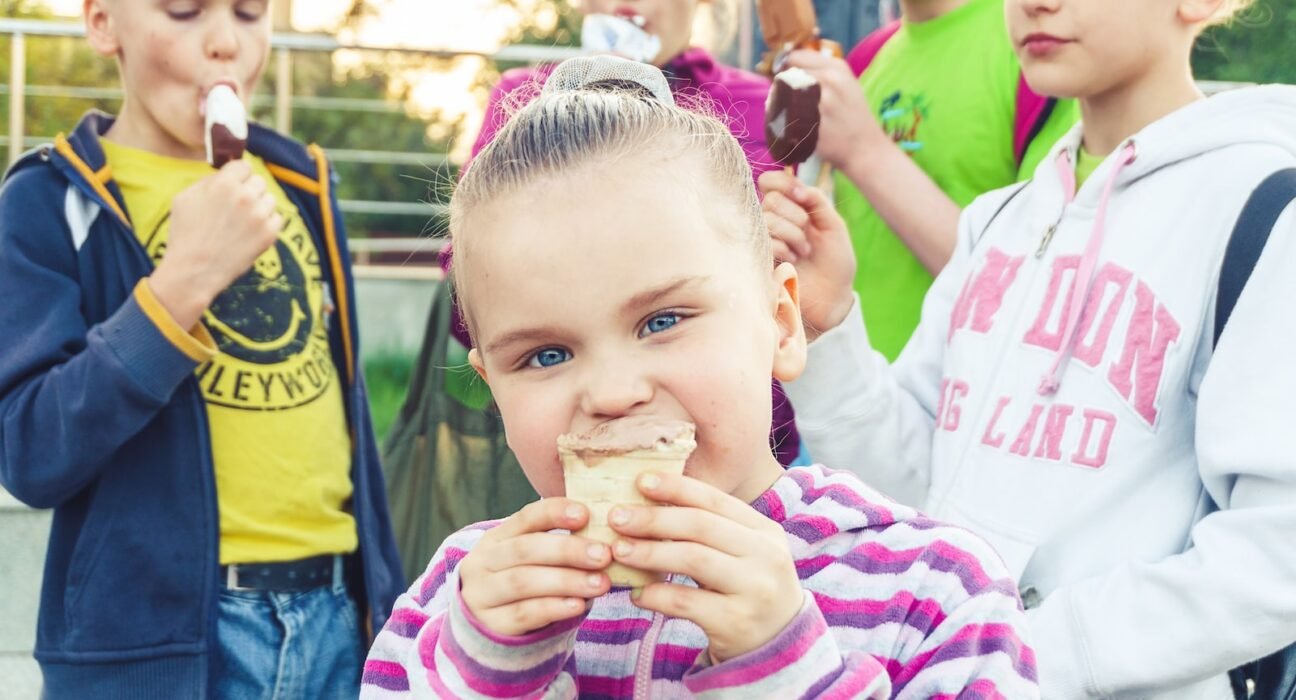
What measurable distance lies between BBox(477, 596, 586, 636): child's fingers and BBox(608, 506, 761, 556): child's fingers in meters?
0.09

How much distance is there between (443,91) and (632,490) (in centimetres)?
954

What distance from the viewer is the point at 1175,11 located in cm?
229

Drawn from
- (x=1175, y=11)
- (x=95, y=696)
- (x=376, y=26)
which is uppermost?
(x=1175, y=11)

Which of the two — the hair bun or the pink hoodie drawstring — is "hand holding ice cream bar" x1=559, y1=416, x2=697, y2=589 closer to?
the hair bun

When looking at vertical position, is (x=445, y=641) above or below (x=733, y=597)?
below

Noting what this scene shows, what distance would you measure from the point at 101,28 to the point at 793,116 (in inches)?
61.6

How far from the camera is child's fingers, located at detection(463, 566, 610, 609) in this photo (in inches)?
52.2

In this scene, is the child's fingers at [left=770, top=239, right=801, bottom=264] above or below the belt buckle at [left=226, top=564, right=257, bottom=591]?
above

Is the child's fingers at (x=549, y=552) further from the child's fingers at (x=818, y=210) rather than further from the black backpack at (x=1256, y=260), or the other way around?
the child's fingers at (x=818, y=210)

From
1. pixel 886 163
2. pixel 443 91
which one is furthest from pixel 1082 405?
pixel 443 91

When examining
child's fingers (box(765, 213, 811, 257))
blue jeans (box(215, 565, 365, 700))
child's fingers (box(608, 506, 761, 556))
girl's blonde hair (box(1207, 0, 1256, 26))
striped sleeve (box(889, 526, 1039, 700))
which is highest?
girl's blonde hair (box(1207, 0, 1256, 26))

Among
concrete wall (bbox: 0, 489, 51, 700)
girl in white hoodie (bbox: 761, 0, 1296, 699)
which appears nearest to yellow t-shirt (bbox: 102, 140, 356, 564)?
girl in white hoodie (bbox: 761, 0, 1296, 699)

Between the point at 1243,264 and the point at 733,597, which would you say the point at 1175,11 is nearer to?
the point at 1243,264

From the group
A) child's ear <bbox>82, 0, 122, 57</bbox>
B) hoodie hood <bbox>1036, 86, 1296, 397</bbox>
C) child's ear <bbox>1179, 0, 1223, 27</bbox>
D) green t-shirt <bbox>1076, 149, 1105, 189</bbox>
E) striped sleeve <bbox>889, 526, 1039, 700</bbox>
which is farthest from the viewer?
child's ear <bbox>82, 0, 122, 57</bbox>
